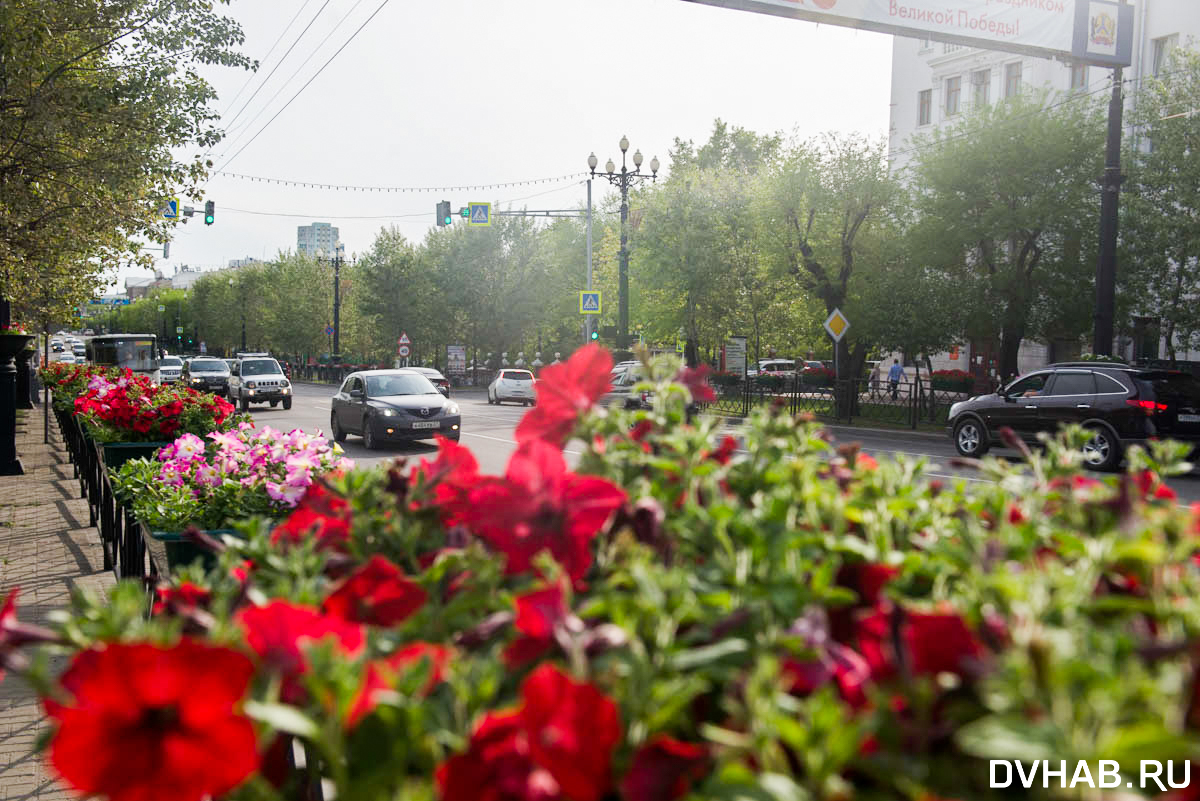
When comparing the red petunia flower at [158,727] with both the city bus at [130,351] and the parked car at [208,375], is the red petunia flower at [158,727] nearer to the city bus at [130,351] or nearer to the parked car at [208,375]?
the parked car at [208,375]

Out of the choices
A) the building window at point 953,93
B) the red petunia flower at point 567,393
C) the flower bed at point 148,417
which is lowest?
the flower bed at point 148,417

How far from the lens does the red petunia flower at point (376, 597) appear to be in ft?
3.91

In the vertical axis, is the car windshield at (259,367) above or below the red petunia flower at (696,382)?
below

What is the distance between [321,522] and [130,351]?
1589 inches

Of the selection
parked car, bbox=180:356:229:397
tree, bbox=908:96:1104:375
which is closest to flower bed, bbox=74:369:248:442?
tree, bbox=908:96:1104:375

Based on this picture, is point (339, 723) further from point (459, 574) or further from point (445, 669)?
point (459, 574)

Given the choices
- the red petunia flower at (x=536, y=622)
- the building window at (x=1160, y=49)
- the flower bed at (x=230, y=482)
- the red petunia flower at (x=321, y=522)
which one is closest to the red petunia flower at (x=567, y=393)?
the red petunia flower at (x=321, y=522)

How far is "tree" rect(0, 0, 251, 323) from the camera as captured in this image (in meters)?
10.7

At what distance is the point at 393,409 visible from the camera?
61.0 feet

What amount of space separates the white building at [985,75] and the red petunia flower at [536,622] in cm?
3367

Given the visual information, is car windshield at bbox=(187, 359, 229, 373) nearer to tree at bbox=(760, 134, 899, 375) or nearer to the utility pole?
tree at bbox=(760, 134, 899, 375)

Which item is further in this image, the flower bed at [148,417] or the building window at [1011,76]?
the building window at [1011,76]

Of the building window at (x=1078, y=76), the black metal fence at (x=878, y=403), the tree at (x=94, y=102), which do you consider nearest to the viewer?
the tree at (x=94, y=102)

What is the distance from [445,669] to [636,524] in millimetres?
353
